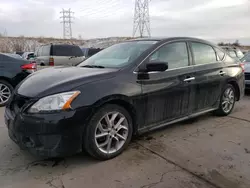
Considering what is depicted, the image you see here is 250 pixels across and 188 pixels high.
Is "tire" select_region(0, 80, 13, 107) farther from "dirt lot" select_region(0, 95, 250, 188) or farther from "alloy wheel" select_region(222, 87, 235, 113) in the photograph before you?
"alloy wheel" select_region(222, 87, 235, 113)

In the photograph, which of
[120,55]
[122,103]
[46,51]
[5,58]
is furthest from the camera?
[46,51]

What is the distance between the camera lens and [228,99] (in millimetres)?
5098

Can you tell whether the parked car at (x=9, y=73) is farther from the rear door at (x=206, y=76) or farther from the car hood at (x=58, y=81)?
the rear door at (x=206, y=76)

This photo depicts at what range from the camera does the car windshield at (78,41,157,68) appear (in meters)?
3.64

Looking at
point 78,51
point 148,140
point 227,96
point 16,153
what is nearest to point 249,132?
point 227,96

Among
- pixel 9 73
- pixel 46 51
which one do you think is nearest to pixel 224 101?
pixel 9 73

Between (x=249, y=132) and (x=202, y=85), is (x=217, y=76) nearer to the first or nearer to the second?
(x=202, y=85)

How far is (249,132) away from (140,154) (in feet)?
6.98

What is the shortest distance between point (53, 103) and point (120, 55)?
1.53 m

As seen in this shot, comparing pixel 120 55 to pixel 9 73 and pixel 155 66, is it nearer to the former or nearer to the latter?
pixel 155 66

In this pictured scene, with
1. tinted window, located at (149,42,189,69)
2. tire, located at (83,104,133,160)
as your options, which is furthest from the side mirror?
tire, located at (83,104,133,160)

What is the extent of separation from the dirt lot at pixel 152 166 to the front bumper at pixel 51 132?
30cm

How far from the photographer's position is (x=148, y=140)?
384cm

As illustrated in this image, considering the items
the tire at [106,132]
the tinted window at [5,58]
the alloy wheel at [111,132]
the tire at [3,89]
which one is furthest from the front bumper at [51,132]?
the tinted window at [5,58]
